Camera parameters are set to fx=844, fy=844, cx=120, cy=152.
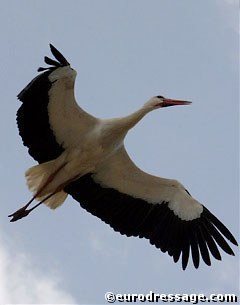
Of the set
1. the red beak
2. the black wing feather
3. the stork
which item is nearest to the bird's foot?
the stork

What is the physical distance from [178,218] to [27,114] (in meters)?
2.67

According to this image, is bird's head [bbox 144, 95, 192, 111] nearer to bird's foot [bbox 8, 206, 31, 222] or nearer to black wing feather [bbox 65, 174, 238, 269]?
black wing feather [bbox 65, 174, 238, 269]

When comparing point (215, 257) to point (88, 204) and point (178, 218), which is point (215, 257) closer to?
point (178, 218)

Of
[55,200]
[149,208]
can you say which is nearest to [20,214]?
[55,200]

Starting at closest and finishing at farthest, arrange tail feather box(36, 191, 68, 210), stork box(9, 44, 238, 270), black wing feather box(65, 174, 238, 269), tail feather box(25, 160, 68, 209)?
stork box(9, 44, 238, 270) → tail feather box(25, 160, 68, 209) → black wing feather box(65, 174, 238, 269) → tail feather box(36, 191, 68, 210)

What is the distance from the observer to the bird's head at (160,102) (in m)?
11.5

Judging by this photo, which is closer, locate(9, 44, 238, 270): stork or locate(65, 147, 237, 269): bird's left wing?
locate(9, 44, 238, 270): stork

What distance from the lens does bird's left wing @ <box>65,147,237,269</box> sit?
11.7m

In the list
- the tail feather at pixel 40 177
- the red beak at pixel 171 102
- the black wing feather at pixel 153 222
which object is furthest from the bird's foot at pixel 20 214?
the red beak at pixel 171 102

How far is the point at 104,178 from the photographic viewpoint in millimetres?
12031

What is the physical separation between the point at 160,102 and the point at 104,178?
1375 mm

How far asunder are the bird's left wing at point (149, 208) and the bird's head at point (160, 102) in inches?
27.3

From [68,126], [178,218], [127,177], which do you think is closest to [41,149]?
[68,126]

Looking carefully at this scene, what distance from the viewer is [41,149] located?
11.4 metres
